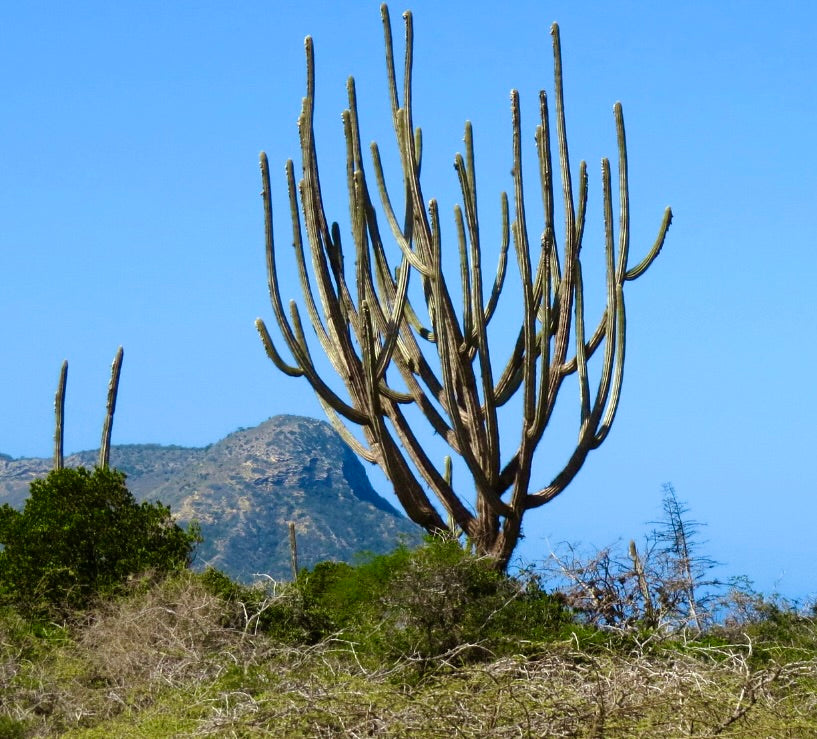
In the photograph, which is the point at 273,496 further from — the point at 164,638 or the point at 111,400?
the point at 164,638

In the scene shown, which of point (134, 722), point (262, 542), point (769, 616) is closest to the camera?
point (134, 722)


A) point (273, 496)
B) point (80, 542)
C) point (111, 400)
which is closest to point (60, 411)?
point (111, 400)

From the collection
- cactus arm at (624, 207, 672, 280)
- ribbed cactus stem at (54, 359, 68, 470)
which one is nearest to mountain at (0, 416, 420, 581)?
ribbed cactus stem at (54, 359, 68, 470)

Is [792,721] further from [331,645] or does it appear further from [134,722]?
[331,645]

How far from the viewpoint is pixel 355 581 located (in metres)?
11.2

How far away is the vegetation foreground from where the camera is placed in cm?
593

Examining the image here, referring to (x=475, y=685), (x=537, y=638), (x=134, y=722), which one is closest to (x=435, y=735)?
(x=475, y=685)

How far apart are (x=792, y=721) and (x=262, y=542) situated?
2148 inches

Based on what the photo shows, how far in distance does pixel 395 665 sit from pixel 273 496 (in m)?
56.5

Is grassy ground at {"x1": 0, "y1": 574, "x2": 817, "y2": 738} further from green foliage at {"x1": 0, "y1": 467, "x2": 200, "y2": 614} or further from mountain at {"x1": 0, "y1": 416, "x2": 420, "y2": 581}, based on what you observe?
mountain at {"x1": 0, "y1": 416, "x2": 420, "y2": 581}

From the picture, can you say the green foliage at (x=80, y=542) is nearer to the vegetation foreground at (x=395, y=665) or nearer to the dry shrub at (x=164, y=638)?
the vegetation foreground at (x=395, y=665)

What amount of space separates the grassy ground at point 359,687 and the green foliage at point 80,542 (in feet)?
5.03

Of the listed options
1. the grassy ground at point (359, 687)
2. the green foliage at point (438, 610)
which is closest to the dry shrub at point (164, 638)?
the grassy ground at point (359, 687)

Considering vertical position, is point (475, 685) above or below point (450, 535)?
below
